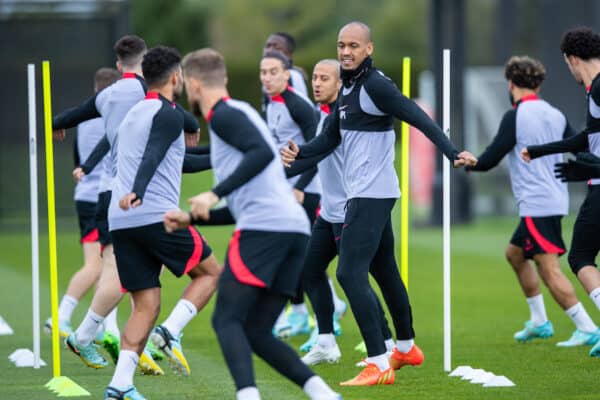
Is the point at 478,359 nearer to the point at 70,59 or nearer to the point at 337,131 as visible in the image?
the point at 337,131

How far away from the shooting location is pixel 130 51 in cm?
861

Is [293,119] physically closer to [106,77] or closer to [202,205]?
[106,77]

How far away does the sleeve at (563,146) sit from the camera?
873 cm

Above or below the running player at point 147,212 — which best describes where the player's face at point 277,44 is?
above

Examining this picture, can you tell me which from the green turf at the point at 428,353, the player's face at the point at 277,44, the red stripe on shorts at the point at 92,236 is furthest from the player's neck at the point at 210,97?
the red stripe on shorts at the point at 92,236

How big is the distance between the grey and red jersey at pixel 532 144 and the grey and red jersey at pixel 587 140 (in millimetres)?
1049

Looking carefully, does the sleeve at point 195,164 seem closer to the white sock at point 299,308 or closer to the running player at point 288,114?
the running player at point 288,114

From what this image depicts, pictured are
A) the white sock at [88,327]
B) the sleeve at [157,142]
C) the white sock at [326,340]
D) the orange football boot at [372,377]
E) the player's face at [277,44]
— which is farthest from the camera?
the player's face at [277,44]

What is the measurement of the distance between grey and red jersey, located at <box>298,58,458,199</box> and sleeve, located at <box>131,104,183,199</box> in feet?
4.32

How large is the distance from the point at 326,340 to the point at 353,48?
2336 millimetres

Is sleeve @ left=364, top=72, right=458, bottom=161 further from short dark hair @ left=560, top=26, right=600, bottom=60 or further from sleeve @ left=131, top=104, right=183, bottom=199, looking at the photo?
short dark hair @ left=560, top=26, right=600, bottom=60

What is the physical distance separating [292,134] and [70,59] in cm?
1365

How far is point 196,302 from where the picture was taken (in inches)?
316

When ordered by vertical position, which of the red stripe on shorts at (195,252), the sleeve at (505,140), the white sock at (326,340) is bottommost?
the white sock at (326,340)
